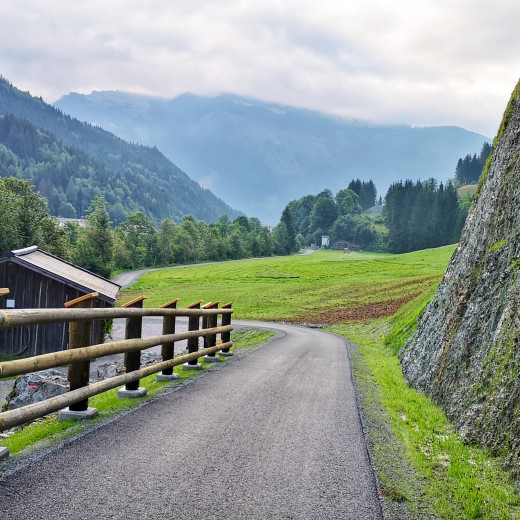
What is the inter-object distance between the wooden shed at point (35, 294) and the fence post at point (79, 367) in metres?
18.7

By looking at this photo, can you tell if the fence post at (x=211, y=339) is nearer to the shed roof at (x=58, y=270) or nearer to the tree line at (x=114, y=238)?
the shed roof at (x=58, y=270)

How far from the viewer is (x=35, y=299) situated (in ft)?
81.6

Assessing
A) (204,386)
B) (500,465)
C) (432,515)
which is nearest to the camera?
(432,515)

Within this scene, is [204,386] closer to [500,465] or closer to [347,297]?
[500,465]

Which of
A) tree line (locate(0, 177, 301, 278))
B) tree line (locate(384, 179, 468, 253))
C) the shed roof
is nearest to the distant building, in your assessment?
tree line (locate(0, 177, 301, 278))

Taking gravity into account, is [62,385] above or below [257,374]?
below

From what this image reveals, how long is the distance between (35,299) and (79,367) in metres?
20.8

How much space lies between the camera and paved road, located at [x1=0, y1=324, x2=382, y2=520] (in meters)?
4.04

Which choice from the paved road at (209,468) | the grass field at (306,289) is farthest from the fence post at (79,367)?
the grass field at (306,289)

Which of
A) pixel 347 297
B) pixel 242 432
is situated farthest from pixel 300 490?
pixel 347 297

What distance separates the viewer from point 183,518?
3.87 m

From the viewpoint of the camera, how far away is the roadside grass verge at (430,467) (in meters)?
4.64

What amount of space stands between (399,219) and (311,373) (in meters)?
153

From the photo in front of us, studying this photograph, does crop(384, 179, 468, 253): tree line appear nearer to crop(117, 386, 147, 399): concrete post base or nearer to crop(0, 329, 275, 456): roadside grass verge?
crop(117, 386, 147, 399): concrete post base
